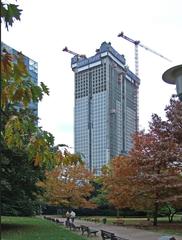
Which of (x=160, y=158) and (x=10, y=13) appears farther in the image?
(x=160, y=158)

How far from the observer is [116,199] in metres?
41.7

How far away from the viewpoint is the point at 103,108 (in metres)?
104

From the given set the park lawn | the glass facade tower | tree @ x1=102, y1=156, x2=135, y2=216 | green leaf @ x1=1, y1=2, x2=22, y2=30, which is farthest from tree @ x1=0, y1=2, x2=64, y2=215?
the glass facade tower

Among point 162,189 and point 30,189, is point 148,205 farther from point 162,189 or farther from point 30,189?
point 30,189

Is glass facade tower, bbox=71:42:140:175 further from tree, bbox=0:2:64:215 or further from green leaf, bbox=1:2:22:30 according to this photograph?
green leaf, bbox=1:2:22:30

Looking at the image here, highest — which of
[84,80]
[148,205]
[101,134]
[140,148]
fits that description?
[84,80]

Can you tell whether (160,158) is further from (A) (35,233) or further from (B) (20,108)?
(B) (20,108)

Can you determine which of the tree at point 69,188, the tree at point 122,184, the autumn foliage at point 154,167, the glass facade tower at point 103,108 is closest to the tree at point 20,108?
the autumn foliage at point 154,167

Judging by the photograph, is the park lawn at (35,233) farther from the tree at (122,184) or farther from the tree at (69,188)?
the tree at (69,188)

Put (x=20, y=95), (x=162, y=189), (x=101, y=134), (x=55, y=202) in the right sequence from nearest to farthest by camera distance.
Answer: (x=20, y=95)
(x=162, y=189)
(x=55, y=202)
(x=101, y=134)

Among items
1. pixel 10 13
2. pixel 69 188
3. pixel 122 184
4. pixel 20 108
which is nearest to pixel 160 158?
pixel 122 184

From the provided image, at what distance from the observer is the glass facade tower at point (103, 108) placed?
101250 millimetres

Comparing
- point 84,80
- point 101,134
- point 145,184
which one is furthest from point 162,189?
point 84,80

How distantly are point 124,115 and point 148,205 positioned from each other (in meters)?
66.4
